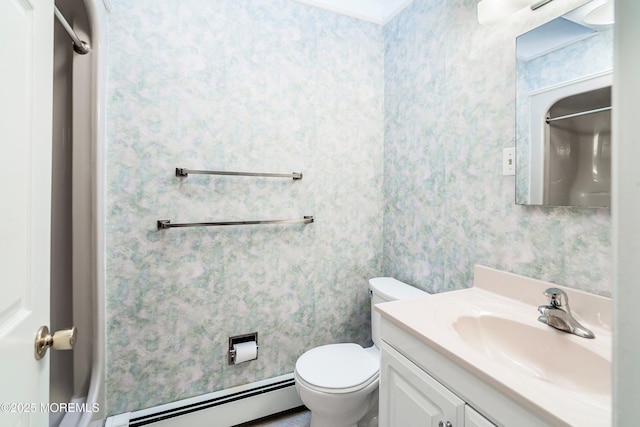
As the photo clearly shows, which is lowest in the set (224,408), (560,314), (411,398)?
(224,408)

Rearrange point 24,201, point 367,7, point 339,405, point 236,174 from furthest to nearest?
point 367,7
point 236,174
point 339,405
point 24,201

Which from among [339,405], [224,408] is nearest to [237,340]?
[224,408]

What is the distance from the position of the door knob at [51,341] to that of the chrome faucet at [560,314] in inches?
51.8

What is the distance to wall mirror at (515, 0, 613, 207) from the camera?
95 centimetres

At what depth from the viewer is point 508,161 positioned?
1237 mm

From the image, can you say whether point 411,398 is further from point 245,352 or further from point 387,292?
point 245,352

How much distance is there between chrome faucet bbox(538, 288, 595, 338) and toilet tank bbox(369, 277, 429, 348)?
0.65m

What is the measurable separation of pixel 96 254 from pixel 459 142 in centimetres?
176

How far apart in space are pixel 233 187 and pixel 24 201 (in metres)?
1.07

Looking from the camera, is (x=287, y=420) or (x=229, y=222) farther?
(x=287, y=420)

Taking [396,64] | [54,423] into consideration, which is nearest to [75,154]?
[54,423]

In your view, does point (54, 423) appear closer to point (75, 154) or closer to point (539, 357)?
point (75, 154)

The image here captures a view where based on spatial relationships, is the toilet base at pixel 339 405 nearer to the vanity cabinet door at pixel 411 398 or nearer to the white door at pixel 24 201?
the vanity cabinet door at pixel 411 398

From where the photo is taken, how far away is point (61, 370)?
1.34 meters
